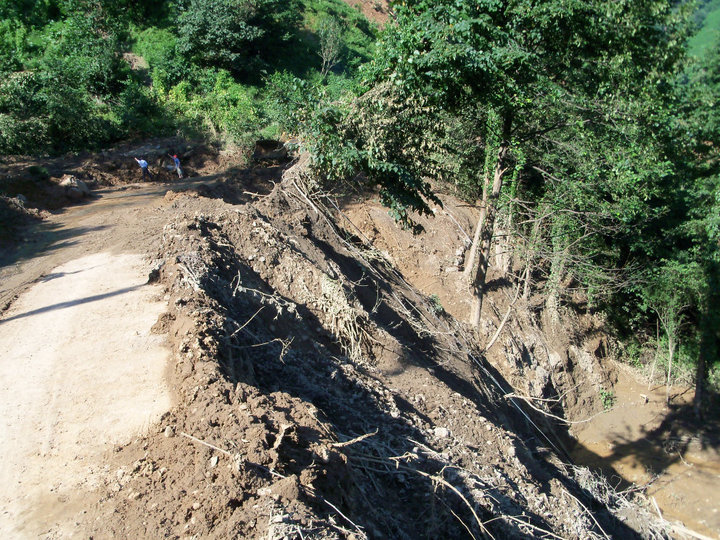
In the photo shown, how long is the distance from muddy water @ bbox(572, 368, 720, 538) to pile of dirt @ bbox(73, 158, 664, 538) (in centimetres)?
410

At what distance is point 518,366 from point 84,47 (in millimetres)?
20073

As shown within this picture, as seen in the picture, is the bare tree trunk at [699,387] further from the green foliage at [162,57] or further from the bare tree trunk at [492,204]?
the green foliage at [162,57]

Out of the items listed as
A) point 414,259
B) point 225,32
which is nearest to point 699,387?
point 414,259

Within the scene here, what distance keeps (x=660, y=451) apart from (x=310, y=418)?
11.9 metres

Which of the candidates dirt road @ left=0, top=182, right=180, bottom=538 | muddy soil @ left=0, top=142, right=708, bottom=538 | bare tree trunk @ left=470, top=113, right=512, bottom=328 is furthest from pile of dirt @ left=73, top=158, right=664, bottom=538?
bare tree trunk @ left=470, top=113, right=512, bottom=328

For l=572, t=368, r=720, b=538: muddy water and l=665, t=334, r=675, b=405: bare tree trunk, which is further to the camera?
l=665, t=334, r=675, b=405: bare tree trunk

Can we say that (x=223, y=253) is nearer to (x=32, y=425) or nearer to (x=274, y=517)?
(x=32, y=425)

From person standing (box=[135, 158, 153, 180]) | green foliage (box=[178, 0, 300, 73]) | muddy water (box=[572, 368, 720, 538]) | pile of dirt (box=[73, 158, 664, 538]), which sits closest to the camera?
pile of dirt (box=[73, 158, 664, 538])

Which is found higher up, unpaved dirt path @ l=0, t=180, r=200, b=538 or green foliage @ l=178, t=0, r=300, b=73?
green foliage @ l=178, t=0, r=300, b=73

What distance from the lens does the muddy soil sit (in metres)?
3.52

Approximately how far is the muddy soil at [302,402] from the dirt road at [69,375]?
7 cm

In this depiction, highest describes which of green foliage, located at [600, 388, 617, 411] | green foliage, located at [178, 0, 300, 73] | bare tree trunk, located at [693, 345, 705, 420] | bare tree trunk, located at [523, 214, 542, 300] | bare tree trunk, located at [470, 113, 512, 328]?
green foliage, located at [178, 0, 300, 73]

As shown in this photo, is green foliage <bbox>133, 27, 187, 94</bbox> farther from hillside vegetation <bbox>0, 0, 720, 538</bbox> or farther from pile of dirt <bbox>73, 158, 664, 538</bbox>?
pile of dirt <bbox>73, 158, 664, 538</bbox>

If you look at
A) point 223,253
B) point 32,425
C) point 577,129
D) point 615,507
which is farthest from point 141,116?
point 615,507
